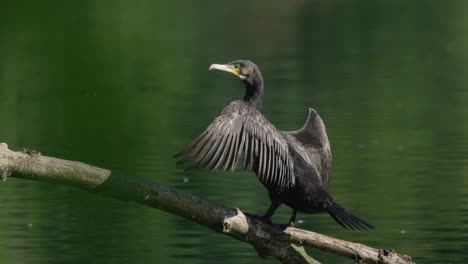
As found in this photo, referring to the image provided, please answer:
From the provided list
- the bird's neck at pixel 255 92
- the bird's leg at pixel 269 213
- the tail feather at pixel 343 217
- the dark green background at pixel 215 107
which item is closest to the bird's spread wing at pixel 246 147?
the bird's leg at pixel 269 213

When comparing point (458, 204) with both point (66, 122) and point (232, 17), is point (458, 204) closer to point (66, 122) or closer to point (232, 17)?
point (66, 122)

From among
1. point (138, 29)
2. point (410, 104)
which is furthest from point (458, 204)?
point (138, 29)

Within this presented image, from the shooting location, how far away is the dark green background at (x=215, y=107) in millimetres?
9641

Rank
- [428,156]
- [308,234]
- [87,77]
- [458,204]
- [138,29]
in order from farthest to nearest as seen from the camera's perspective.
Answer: [138,29] < [87,77] < [428,156] < [458,204] < [308,234]

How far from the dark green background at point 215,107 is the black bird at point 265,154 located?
141 centimetres

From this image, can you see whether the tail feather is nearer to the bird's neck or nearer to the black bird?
the black bird

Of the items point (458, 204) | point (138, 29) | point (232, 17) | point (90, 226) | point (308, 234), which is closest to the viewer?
point (308, 234)

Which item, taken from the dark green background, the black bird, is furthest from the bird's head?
the dark green background

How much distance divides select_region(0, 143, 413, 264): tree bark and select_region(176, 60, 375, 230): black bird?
0.72ft

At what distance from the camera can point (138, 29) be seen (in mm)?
27938

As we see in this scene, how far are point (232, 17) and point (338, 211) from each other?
23513 mm

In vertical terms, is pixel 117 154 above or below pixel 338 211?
below

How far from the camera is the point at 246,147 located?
23.0 ft

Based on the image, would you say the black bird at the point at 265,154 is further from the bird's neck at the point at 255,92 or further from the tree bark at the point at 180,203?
the tree bark at the point at 180,203
